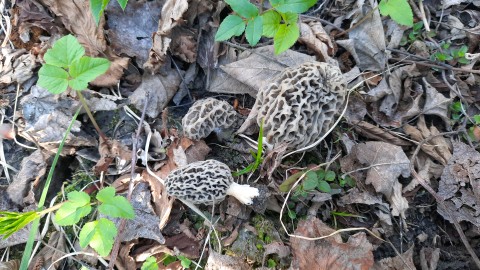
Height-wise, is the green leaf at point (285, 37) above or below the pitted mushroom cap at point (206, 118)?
above

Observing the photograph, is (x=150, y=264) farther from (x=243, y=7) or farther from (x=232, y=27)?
(x=243, y=7)

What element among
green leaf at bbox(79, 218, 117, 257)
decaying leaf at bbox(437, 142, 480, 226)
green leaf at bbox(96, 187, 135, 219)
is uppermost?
green leaf at bbox(96, 187, 135, 219)

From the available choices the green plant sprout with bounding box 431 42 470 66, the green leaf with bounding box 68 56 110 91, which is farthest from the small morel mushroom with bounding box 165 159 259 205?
the green plant sprout with bounding box 431 42 470 66

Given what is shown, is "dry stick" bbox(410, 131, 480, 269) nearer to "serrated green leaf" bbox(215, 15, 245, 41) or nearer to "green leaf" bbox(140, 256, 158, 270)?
"serrated green leaf" bbox(215, 15, 245, 41)

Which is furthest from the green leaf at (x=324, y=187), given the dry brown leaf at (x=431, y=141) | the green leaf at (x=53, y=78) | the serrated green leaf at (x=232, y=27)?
the green leaf at (x=53, y=78)

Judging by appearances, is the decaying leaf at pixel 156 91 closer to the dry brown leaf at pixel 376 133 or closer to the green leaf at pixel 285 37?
the green leaf at pixel 285 37

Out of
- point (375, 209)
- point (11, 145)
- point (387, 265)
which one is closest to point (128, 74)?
point (11, 145)
